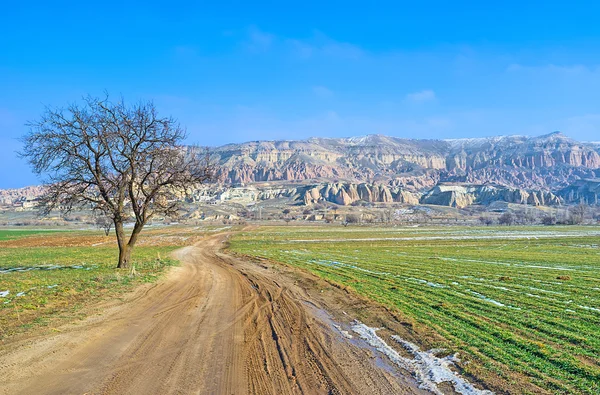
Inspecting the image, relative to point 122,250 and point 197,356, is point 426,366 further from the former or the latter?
point 122,250

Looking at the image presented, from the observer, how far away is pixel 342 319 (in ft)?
40.1

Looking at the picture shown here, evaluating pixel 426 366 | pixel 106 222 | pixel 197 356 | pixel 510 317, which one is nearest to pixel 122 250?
pixel 197 356

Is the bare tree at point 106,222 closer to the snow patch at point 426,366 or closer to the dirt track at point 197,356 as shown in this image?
the dirt track at point 197,356

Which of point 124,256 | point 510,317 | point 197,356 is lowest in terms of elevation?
point 510,317

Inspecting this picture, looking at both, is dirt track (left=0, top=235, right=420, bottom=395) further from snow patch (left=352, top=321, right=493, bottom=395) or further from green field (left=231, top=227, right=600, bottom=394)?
green field (left=231, top=227, right=600, bottom=394)

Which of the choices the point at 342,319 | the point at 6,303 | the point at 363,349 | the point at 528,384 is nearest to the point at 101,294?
the point at 6,303

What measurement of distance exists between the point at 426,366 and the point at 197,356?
486 centimetres

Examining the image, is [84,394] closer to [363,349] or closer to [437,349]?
[363,349]

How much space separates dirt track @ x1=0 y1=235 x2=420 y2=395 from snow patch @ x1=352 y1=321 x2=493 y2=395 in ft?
1.29

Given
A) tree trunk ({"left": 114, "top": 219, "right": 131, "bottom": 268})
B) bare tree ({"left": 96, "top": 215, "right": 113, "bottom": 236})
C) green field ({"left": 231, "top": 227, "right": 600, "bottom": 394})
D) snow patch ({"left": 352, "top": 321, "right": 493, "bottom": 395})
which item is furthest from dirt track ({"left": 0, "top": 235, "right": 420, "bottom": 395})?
bare tree ({"left": 96, "top": 215, "right": 113, "bottom": 236})

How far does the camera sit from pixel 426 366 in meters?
8.00

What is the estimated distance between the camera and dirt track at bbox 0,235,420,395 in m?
7.06

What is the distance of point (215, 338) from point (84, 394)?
367 centimetres

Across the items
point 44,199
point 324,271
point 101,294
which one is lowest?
point 324,271
